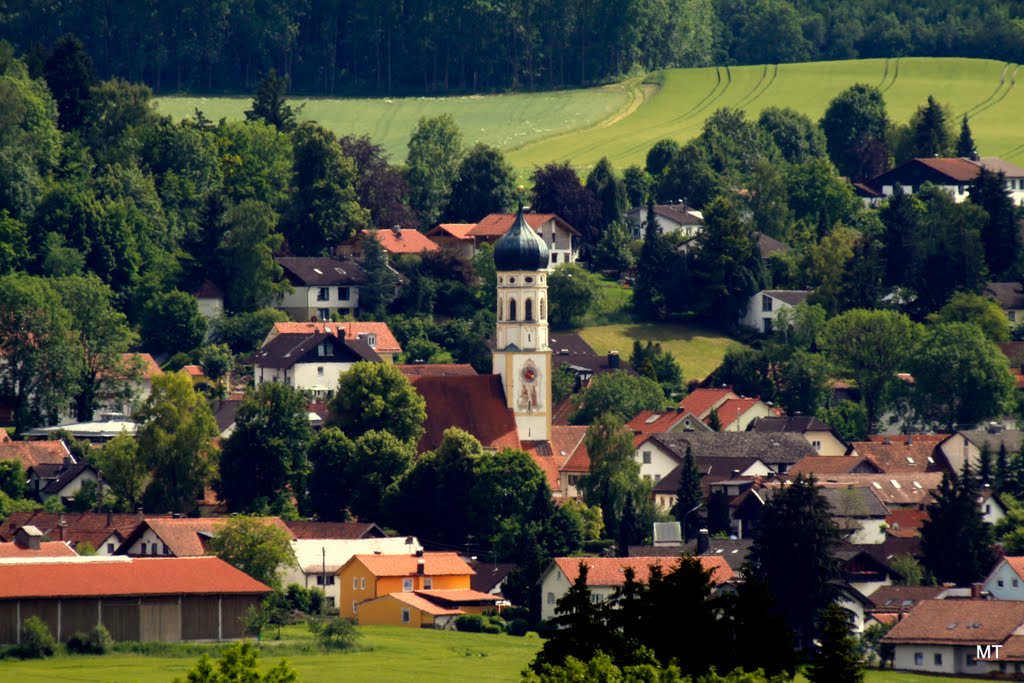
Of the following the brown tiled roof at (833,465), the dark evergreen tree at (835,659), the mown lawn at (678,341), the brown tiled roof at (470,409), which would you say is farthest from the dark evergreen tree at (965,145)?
the dark evergreen tree at (835,659)

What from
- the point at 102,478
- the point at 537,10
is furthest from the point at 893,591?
Result: the point at 537,10

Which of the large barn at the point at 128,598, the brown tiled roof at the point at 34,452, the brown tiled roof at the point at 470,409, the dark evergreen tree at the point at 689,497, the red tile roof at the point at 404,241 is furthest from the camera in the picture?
the red tile roof at the point at 404,241

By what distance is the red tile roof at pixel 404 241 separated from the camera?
137500 millimetres

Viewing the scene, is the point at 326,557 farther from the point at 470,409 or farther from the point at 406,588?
the point at 470,409

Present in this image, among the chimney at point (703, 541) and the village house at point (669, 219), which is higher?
the village house at point (669, 219)

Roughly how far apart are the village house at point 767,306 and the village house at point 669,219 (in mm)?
5965

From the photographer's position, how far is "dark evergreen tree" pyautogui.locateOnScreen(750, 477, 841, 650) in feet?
305

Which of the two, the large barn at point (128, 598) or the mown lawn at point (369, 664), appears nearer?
the mown lawn at point (369, 664)

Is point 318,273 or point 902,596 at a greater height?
point 318,273

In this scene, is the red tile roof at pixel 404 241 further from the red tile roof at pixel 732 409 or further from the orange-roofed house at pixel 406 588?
the orange-roofed house at pixel 406 588

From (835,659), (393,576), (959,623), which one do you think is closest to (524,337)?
(393,576)

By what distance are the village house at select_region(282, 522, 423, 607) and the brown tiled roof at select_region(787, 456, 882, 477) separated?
1968 cm

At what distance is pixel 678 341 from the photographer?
135 m

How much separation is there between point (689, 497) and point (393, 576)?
1541 cm
